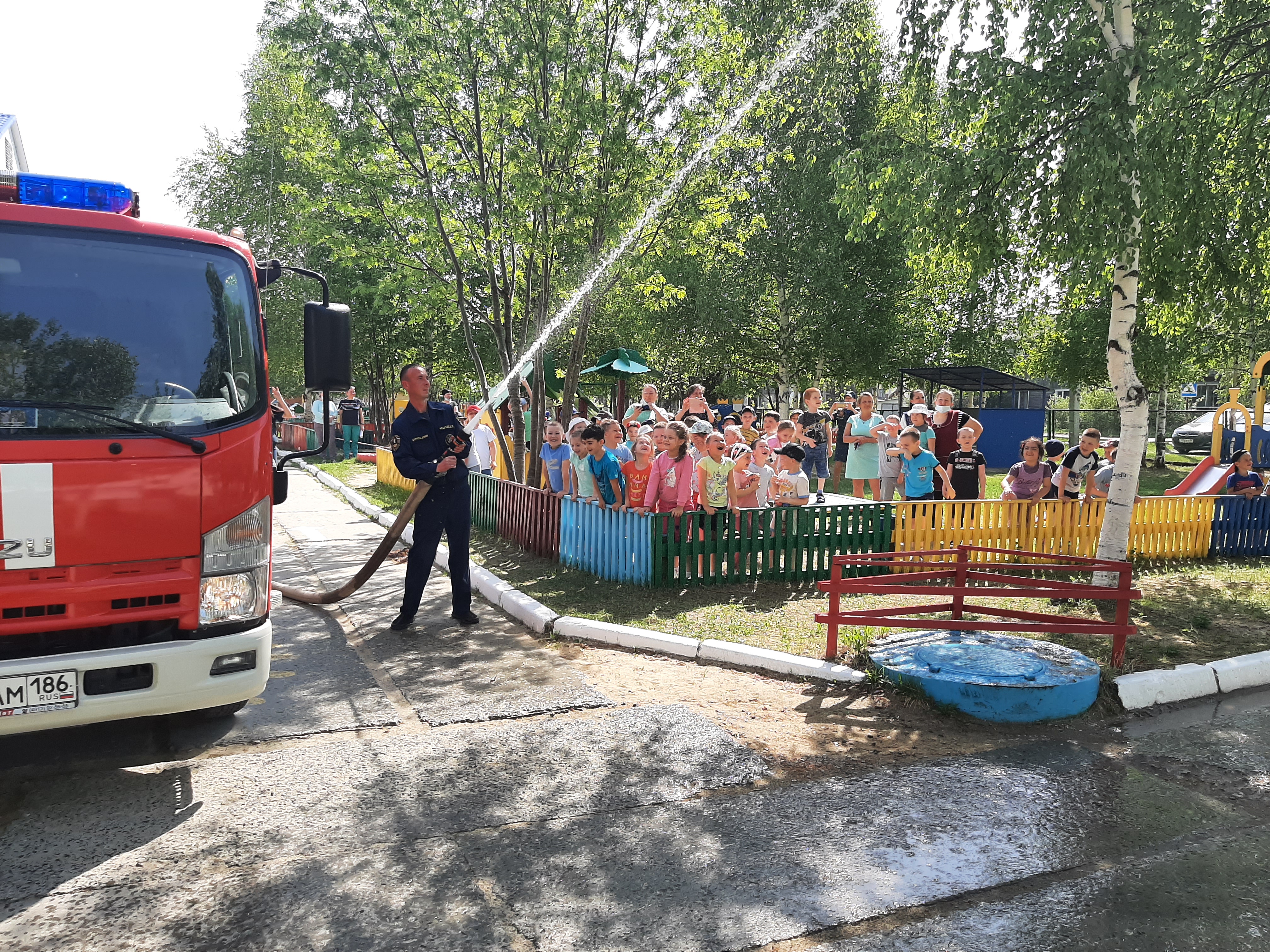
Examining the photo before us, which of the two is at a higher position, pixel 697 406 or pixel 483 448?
pixel 697 406

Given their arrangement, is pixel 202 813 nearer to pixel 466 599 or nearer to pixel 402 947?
pixel 402 947

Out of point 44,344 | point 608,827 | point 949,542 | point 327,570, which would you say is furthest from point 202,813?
point 949,542

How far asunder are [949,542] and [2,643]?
8.59 meters

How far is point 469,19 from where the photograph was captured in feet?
36.0

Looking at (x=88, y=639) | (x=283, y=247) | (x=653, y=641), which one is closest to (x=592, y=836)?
(x=88, y=639)

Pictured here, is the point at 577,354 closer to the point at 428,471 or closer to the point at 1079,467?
the point at 428,471

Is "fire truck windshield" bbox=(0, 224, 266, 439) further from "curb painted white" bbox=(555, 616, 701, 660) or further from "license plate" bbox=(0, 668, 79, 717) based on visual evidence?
"curb painted white" bbox=(555, 616, 701, 660)

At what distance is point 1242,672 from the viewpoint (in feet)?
19.9

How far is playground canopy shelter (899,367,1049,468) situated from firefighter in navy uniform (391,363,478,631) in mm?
18165

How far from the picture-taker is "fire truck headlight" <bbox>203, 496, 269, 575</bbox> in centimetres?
404

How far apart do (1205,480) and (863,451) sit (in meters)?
4.68

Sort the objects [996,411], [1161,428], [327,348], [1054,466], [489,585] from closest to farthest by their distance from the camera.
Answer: [327,348] < [489,585] < [1054,466] < [996,411] < [1161,428]

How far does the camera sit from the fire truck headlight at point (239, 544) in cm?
404

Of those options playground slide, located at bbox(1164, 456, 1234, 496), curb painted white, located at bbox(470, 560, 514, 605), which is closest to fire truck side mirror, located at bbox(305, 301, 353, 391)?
curb painted white, located at bbox(470, 560, 514, 605)
